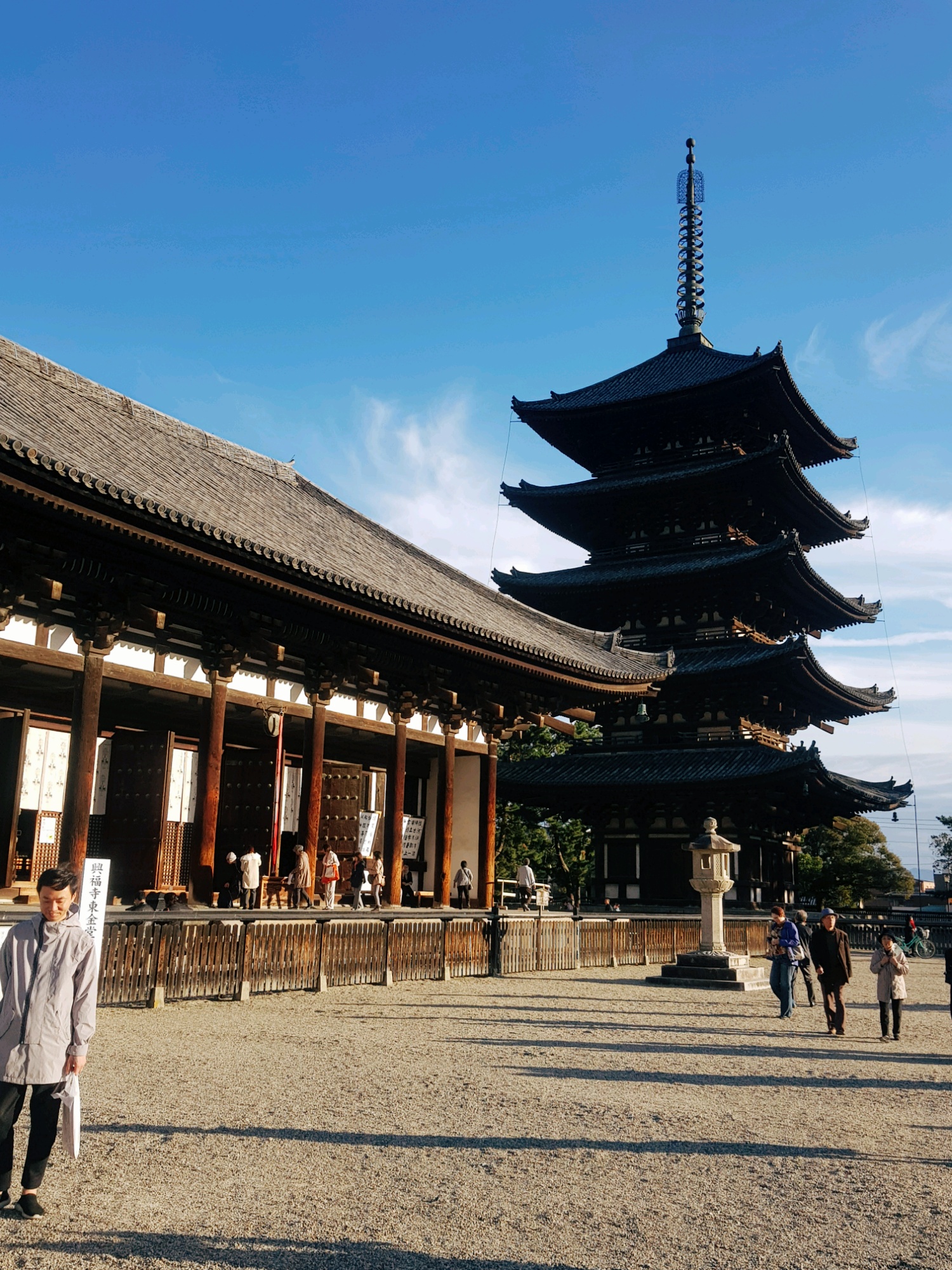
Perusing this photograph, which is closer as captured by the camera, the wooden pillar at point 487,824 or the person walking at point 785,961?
the person walking at point 785,961

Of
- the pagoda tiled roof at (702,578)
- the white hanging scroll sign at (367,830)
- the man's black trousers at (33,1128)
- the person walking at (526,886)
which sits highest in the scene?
the pagoda tiled roof at (702,578)

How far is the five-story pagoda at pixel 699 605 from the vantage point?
30203 millimetres

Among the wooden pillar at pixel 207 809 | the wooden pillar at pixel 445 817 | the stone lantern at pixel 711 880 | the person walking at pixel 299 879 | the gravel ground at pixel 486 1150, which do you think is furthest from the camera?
the wooden pillar at pixel 445 817

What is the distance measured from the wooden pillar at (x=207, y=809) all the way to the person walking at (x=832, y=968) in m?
8.12

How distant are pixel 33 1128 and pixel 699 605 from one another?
29.3 metres

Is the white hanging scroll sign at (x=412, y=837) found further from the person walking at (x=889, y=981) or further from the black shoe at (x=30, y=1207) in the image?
the black shoe at (x=30, y=1207)

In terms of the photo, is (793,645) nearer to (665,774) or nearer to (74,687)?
(665,774)

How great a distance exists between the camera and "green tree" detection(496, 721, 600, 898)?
43.8 meters

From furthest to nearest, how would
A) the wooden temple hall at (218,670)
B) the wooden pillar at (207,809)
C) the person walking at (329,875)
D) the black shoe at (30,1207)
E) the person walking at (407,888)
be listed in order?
the person walking at (407,888)
the person walking at (329,875)
the wooden pillar at (207,809)
the wooden temple hall at (218,670)
the black shoe at (30,1207)

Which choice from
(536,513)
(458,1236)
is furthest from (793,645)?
(458,1236)

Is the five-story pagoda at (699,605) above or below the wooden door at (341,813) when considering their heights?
above

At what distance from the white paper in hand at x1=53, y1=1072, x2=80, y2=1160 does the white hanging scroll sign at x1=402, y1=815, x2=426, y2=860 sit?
15459 mm

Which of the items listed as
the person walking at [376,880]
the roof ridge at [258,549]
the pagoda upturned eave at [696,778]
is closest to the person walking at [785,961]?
the roof ridge at [258,549]

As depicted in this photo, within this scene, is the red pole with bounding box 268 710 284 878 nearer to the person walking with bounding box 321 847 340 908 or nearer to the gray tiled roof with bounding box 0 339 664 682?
the person walking with bounding box 321 847 340 908
